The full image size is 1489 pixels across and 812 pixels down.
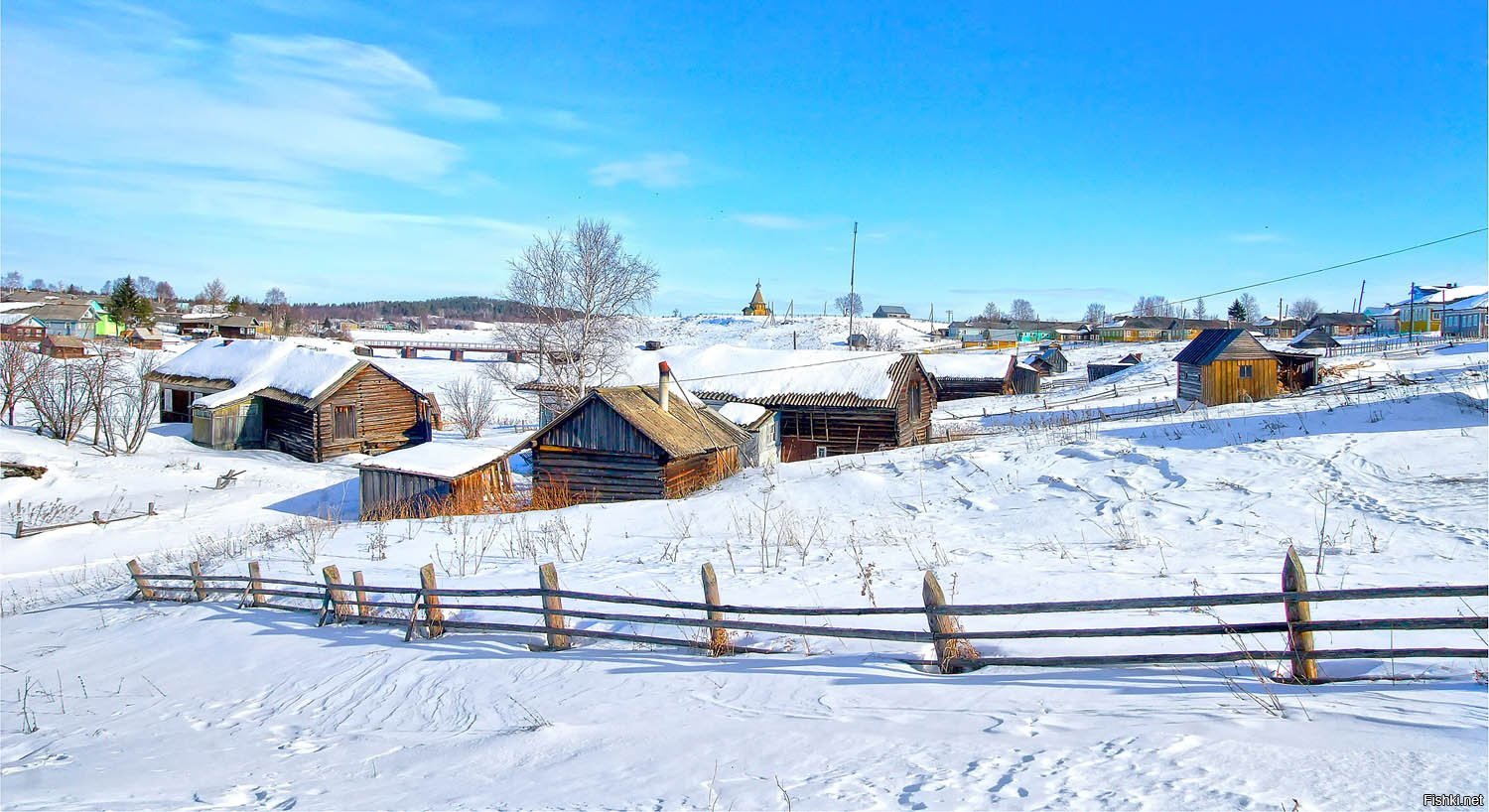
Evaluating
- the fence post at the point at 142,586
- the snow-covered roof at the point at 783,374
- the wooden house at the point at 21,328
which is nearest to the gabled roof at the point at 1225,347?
the snow-covered roof at the point at 783,374

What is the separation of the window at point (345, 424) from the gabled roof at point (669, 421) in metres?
15.7

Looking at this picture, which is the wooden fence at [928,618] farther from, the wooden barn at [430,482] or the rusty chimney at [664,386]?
the rusty chimney at [664,386]

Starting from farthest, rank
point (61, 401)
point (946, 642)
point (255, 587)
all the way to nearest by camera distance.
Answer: point (61, 401)
point (255, 587)
point (946, 642)

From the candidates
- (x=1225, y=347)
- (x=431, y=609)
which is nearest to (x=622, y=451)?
(x=431, y=609)

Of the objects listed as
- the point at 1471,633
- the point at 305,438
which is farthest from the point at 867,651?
the point at 305,438

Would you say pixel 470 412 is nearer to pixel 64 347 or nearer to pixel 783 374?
pixel 783 374

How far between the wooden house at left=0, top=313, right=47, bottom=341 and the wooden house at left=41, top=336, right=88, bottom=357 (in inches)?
73.0

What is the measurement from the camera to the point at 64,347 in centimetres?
5750

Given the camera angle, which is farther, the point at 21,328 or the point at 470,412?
the point at 21,328

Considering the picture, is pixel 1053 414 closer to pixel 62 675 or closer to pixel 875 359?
pixel 875 359

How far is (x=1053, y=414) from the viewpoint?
114 feet

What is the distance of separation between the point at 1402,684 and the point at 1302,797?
7.21 ft

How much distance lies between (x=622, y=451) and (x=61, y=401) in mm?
28545

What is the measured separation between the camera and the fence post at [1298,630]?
6.02m
